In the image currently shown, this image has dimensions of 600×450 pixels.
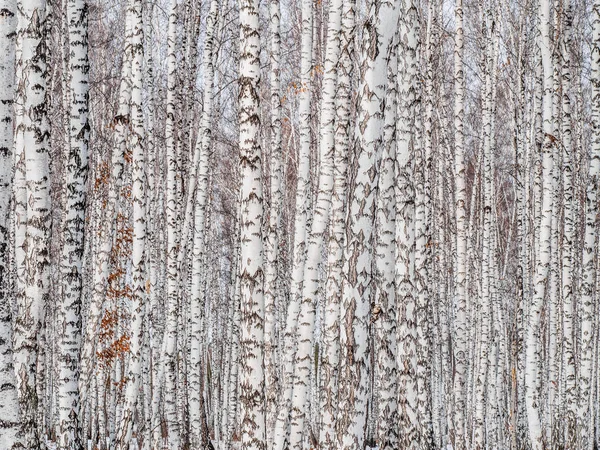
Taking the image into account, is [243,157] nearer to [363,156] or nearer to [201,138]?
[363,156]

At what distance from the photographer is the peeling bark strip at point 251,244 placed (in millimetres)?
5941

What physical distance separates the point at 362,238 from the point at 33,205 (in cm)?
262

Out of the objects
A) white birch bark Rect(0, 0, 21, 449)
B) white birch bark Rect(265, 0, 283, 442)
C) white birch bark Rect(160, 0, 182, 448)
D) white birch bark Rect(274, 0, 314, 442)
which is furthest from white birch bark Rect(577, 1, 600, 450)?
white birch bark Rect(0, 0, 21, 449)

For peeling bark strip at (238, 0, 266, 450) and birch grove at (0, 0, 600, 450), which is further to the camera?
peeling bark strip at (238, 0, 266, 450)

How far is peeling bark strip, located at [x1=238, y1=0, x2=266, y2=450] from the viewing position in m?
5.94

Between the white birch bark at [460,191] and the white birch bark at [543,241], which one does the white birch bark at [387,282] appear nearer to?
the white birch bark at [543,241]

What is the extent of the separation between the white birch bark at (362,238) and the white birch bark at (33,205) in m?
2.36

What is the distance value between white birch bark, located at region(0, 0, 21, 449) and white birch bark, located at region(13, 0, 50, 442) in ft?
1.94

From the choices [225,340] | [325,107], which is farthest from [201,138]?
[225,340]

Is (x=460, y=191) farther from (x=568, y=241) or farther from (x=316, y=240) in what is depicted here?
(x=316, y=240)

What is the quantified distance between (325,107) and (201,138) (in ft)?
11.0

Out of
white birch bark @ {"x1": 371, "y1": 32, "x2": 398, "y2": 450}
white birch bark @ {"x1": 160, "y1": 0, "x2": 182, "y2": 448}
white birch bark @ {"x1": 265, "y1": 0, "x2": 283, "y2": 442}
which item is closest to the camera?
white birch bark @ {"x1": 371, "y1": 32, "x2": 398, "y2": 450}

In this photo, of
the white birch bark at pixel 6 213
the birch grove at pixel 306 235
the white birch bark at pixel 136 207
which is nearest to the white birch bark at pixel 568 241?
the birch grove at pixel 306 235

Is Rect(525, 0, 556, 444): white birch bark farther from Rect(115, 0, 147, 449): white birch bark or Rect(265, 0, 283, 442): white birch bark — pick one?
Rect(115, 0, 147, 449): white birch bark
